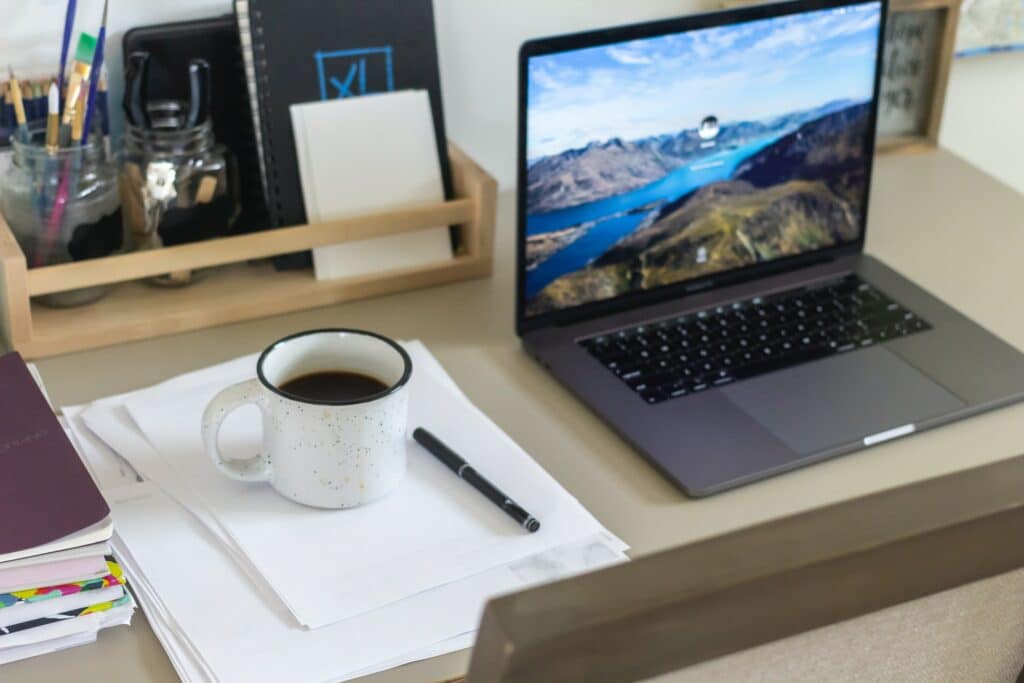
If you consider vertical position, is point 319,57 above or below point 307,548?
above

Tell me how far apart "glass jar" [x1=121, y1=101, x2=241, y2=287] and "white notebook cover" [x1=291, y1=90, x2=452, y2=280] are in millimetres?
78

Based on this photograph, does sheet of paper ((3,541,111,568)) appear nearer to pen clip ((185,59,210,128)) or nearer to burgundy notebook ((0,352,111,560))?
burgundy notebook ((0,352,111,560))

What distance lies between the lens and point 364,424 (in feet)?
2.78

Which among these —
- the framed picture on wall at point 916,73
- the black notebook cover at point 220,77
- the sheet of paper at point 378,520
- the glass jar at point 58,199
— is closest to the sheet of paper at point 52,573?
the sheet of paper at point 378,520

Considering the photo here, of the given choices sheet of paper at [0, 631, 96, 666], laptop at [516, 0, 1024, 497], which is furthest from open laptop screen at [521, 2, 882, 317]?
sheet of paper at [0, 631, 96, 666]

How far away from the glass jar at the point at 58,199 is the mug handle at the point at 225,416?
270mm

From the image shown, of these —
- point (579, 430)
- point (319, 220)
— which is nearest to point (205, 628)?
point (579, 430)

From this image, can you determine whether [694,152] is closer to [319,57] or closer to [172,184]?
[319,57]

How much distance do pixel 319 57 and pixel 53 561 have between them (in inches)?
21.9

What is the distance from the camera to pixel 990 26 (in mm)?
1574

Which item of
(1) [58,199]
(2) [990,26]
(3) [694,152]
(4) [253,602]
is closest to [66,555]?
(4) [253,602]

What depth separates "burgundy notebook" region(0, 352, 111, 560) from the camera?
745 millimetres

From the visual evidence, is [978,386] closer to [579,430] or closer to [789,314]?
[789,314]

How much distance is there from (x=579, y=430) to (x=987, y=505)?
1.74 feet
